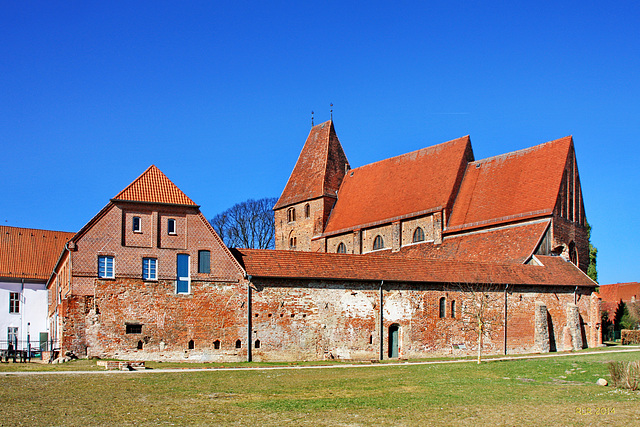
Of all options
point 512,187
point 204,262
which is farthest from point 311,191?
point 204,262

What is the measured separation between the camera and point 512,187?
42.8 meters

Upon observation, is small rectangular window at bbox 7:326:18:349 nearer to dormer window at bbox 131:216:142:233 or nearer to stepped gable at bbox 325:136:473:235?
dormer window at bbox 131:216:142:233

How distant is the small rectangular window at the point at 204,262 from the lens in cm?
2911

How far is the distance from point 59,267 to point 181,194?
30.2 ft

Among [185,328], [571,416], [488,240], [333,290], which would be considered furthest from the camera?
[488,240]

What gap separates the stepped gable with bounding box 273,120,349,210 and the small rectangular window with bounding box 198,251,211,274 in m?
25.5

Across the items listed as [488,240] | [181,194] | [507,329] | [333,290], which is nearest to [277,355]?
[333,290]

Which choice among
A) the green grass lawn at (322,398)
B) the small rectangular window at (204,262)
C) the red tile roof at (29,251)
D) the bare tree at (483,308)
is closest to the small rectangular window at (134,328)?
the small rectangular window at (204,262)

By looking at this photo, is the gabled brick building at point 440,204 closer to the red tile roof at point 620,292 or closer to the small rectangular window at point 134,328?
the small rectangular window at point 134,328

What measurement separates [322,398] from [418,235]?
30332 mm

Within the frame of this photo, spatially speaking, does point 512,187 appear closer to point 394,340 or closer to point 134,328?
point 394,340

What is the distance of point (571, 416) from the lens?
1373cm

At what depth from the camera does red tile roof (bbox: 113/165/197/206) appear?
2883cm

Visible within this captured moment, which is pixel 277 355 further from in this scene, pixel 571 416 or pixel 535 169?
pixel 535 169
